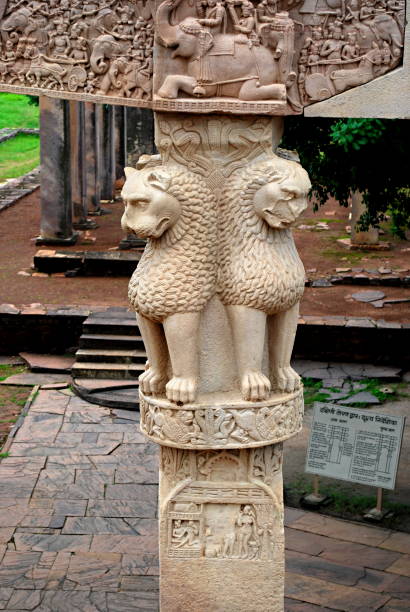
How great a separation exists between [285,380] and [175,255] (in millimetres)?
905

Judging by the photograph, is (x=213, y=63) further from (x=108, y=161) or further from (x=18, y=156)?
(x=18, y=156)

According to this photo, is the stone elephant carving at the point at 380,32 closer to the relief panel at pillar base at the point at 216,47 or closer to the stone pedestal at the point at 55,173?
the relief panel at pillar base at the point at 216,47

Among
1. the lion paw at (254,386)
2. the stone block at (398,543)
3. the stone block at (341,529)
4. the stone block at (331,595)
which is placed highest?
the lion paw at (254,386)

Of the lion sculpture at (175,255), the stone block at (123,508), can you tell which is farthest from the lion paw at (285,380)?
the stone block at (123,508)

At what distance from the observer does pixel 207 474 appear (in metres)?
5.62

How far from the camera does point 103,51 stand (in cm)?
528

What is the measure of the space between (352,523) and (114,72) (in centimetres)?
519

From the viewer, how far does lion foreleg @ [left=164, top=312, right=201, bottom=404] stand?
5367 millimetres

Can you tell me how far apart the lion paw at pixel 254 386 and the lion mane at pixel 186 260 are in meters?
0.44

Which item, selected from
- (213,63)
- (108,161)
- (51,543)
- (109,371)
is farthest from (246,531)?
(108,161)

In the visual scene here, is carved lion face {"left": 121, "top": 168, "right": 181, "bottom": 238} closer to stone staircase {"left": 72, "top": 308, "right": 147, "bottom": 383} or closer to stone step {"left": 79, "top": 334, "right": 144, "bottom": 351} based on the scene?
stone staircase {"left": 72, "top": 308, "right": 147, "bottom": 383}

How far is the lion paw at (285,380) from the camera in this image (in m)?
5.62

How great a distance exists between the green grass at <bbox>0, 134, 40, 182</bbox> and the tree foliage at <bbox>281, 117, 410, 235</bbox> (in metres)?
19.5

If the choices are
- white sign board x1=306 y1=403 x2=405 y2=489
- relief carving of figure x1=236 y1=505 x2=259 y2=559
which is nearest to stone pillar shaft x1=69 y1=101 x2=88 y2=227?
white sign board x1=306 y1=403 x2=405 y2=489
